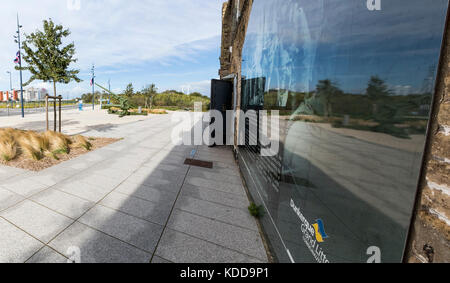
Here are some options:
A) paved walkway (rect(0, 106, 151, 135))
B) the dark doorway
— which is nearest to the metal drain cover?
the dark doorway

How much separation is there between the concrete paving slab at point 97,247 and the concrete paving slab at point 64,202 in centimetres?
50

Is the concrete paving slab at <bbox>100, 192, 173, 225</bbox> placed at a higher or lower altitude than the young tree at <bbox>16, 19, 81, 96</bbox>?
lower

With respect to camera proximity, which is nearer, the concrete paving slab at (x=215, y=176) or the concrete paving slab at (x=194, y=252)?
the concrete paving slab at (x=194, y=252)

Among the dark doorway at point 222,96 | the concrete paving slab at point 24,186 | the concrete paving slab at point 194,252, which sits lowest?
the concrete paving slab at point 194,252

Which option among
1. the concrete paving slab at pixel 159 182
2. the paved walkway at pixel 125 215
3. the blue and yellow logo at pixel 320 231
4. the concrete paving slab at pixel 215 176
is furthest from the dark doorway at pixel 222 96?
the blue and yellow logo at pixel 320 231

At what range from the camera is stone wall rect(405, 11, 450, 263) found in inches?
26.6

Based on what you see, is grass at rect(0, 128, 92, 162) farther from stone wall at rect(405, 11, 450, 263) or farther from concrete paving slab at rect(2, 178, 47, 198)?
stone wall at rect(405, 11, 450, 263)

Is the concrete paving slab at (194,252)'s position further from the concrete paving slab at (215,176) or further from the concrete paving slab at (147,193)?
the concrete paving slab at (215,176)

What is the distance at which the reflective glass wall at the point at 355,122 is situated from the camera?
748mm

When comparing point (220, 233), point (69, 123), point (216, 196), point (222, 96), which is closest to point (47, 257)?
point (220, 233)

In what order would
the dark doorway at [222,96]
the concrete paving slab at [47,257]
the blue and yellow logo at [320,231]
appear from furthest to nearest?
the dark doorway at [222,96], the concrete paving slab at [47,257], the blue and yellow logo at [320,231]

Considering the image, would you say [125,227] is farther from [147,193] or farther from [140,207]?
[147,193]

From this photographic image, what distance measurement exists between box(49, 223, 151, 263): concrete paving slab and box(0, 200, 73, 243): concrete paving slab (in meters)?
0.18

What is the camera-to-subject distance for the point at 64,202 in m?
3.44
